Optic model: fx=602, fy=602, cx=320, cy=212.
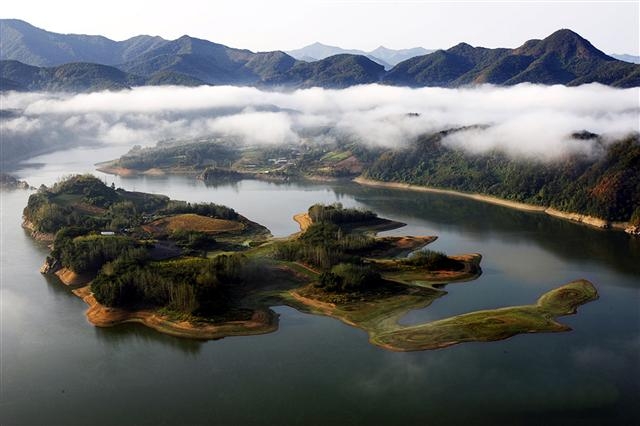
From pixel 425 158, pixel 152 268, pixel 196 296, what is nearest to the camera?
pixel 196 296

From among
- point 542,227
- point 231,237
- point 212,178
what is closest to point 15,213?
point 231,237

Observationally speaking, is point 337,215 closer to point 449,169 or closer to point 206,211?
point 206,211

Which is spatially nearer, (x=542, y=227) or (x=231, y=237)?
(x=231, y=237)

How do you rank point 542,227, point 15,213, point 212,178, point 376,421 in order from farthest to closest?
1. point 212,178
2. point 15,213
3. point 542,227
4. point 376,421

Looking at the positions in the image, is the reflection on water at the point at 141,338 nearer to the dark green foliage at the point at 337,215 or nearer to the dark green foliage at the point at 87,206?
the dark green foliage at the point at 87,206

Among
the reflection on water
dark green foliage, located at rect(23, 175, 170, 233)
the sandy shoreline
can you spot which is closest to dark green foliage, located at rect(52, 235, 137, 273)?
dark green foliage, located at rect(23, 175, 170, 233)

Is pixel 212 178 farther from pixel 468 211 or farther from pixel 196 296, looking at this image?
pixel 196 296

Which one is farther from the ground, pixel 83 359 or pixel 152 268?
pixel 152 268
